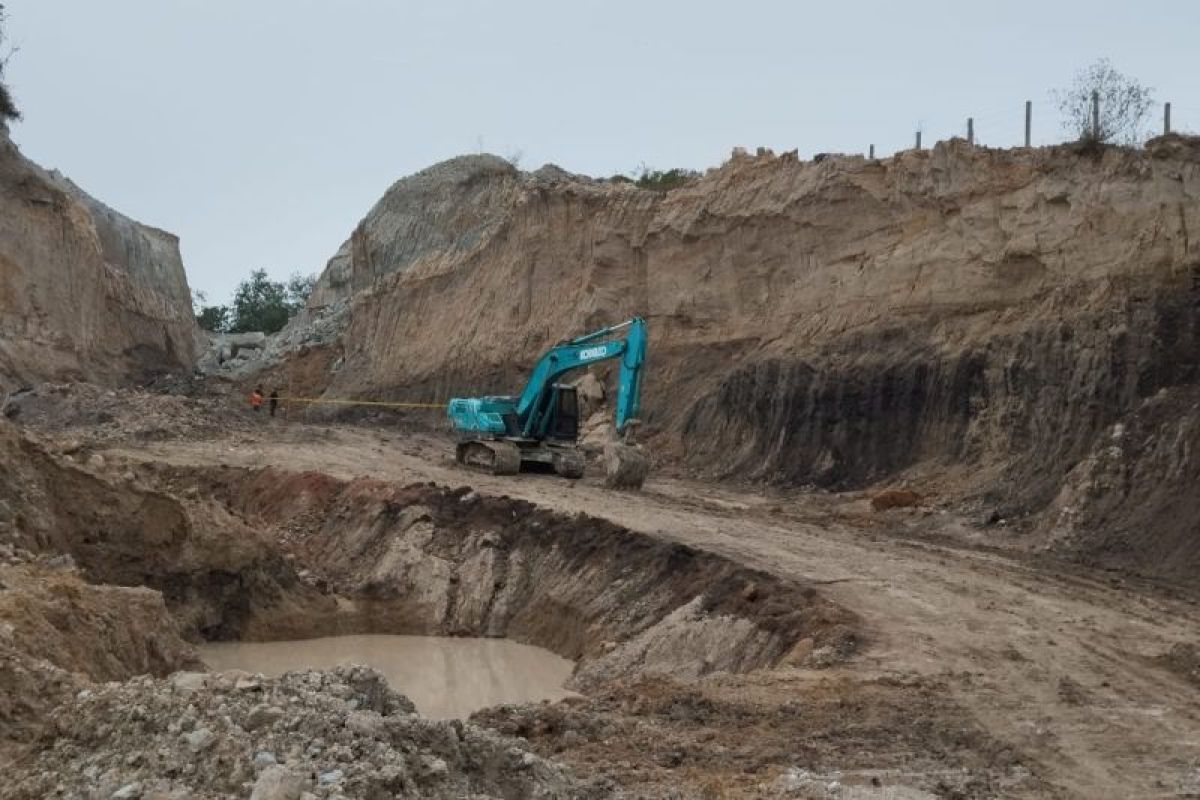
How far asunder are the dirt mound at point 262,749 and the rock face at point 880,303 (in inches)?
479

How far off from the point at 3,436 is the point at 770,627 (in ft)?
25.6

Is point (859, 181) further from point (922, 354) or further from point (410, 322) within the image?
point (410, 322)

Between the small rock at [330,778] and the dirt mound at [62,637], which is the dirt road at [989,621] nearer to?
the small rock at [330,778]

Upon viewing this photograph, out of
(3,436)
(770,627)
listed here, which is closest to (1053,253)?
(770,627)

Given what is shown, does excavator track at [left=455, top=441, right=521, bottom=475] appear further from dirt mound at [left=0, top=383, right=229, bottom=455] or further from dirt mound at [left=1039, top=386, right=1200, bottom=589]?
dirt mound at [left=1039, top=386, right=1200, bottom=589]

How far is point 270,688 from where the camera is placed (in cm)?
615

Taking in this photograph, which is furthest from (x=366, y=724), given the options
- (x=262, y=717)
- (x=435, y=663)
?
(x=435, y=663)

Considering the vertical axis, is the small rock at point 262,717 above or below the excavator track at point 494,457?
below

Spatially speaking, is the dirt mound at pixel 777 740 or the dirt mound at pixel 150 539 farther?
the dirt mound at pixel 150 539

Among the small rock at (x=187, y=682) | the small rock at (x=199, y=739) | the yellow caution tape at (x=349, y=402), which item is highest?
the yellow caution tape at (x=349, y=402)

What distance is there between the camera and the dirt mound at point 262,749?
5371 millimetres

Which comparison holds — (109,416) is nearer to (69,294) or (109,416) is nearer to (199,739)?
(69,294)

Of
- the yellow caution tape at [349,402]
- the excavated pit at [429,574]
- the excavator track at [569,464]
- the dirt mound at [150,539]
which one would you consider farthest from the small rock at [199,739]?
the yellow caution tape at [349,402]

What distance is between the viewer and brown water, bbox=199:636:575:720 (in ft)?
42.5
